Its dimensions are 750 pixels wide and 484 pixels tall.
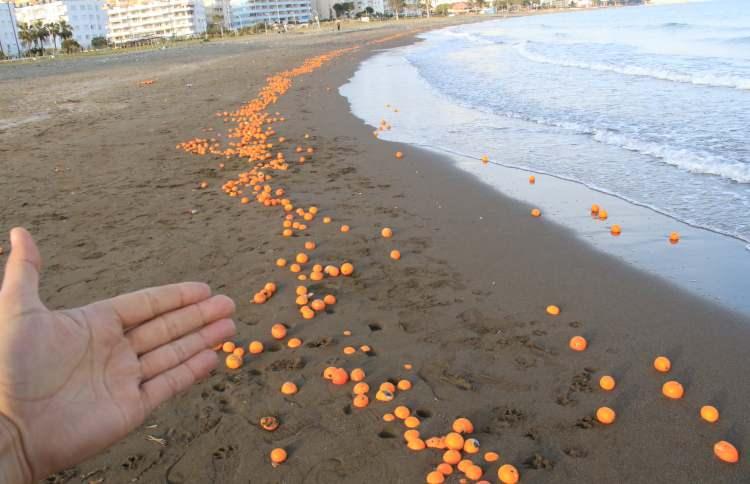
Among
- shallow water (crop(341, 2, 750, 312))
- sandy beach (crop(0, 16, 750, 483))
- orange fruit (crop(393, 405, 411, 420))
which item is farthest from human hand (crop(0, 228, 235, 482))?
shallow water (crop(341, 2, 750, 312))

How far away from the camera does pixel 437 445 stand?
12.5 feet

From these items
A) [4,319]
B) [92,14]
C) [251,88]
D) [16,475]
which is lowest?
[16,475]

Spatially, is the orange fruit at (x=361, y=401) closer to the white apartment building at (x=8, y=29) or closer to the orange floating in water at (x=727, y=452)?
the orange floating in water at (x=727, y=452)

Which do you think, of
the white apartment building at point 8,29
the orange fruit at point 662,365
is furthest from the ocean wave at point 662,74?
the white apartment building at point 8,29

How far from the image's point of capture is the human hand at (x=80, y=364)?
2518 mm

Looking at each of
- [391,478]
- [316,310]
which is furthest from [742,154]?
[391,478]

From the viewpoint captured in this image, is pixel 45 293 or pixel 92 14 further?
pixel 92 14

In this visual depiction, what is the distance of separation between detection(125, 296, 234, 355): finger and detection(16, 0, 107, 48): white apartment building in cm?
20715

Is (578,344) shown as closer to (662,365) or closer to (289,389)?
(662,365)

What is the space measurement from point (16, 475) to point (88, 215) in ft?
25.9

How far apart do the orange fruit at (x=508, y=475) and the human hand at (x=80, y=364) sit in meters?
2.16

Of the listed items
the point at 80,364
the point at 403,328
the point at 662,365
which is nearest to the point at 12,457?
the point at 80,364

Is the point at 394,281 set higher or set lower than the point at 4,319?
lower

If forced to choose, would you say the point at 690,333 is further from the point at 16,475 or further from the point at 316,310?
the point at 16,475
